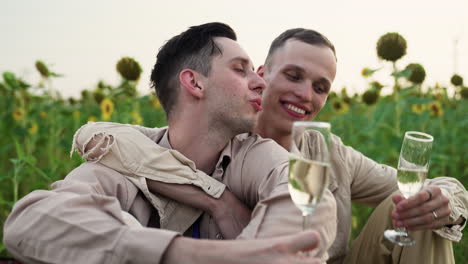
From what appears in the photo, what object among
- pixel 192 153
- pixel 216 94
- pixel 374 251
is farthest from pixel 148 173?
pixel 374 251

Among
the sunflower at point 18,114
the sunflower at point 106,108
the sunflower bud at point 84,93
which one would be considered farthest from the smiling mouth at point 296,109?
the sunflower bud at point 84,93

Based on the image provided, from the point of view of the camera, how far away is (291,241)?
1302 millimetres

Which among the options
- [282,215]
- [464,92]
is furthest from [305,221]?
[464,92]

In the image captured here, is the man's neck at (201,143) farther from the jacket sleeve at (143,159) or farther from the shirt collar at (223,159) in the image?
the jacket sleeve at (143,159)

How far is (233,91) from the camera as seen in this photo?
82.8 inches

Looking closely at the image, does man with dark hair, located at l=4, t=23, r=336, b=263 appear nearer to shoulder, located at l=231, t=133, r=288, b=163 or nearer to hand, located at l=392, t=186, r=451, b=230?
shoulder, located at l=231, t=133, r=288, b=163

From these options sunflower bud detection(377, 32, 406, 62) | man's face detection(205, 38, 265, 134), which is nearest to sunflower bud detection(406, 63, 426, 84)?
sunflower bud detection(377, 32, 406, 62)

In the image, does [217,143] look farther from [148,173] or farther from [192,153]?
[148,173]

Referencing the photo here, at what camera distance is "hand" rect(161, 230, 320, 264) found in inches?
51.2

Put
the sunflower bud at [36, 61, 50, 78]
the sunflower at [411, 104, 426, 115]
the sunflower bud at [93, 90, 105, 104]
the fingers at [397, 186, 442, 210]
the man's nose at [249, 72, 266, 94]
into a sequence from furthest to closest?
1. the sunflower at [411, 104, 426, 115]
2. the sunflower bud at [93, 90, 105, 104]
3. the sunflower bud at [36, 61, 50, 78]
4. the man's nose at [249, 72, 266, 94]
5. the fingers at [397, 186, 442, 210]

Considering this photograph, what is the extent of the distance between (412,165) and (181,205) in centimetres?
90

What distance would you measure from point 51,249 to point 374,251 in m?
1.55

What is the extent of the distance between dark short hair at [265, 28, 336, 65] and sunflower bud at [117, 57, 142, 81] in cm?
145

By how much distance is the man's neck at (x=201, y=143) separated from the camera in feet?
6.98
